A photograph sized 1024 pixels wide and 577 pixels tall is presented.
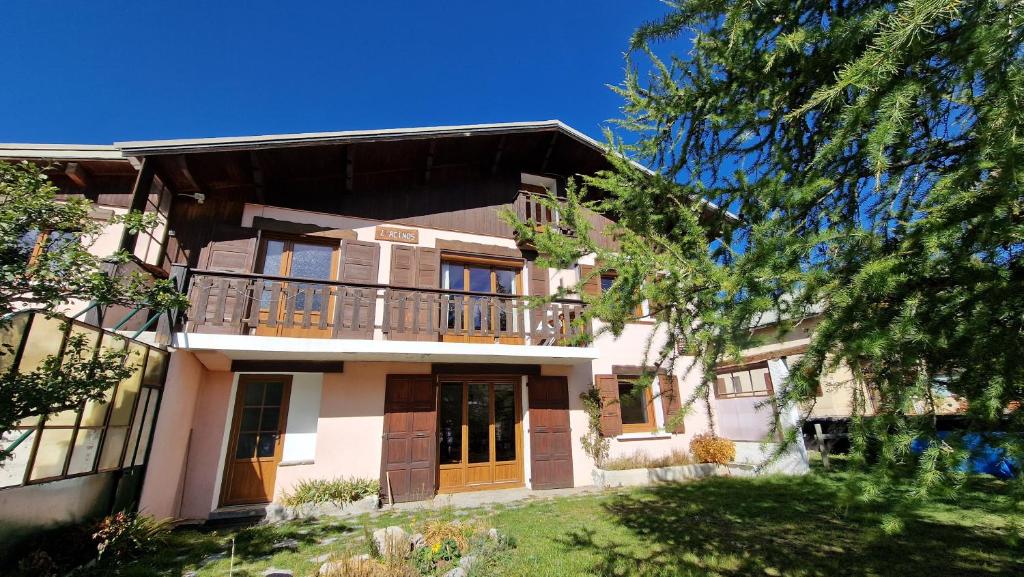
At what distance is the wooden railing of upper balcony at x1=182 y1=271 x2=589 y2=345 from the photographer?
23.2ft

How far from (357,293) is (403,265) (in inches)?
62.0

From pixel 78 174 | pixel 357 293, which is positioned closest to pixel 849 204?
pixel 357 293

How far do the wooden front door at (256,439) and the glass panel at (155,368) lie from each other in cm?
163

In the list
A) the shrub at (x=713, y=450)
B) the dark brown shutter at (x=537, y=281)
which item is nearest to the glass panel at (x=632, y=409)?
the shrub at (x=713, y=450)

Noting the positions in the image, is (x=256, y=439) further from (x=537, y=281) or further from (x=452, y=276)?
(x=537, y=281)

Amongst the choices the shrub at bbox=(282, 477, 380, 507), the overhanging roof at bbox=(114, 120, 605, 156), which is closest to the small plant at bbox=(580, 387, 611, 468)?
the shrub at bbox=(282, 477, 380, 507)

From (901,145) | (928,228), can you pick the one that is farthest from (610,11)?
(928,228)

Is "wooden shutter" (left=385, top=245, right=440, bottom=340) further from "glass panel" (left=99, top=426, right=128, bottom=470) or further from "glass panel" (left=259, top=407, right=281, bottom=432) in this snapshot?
"glass panel" (left=99, top=426, right=128, bottom=470)

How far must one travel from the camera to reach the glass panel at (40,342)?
149 inches

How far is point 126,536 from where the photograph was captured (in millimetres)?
4902

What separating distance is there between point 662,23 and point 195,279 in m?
7.39

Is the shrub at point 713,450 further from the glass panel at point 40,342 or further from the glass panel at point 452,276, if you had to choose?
the glass panel at point 40,342

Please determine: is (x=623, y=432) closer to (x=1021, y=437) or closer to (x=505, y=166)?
(x=505, y=166)

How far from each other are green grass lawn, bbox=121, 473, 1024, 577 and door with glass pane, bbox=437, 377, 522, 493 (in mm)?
1448
